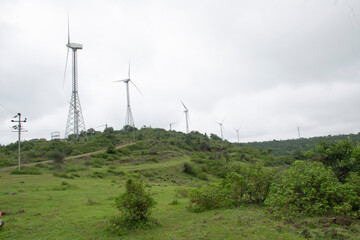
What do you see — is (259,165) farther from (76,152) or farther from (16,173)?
(76,152)

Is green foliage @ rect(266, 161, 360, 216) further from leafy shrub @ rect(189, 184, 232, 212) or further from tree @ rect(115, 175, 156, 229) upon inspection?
tree @ rect(115, 175, 156, 229)

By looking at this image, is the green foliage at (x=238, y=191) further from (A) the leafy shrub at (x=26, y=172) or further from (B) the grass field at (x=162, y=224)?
(A) the leafy shrub at (x=26, y=172)

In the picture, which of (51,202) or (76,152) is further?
(76,152)

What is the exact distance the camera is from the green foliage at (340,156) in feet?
48.9

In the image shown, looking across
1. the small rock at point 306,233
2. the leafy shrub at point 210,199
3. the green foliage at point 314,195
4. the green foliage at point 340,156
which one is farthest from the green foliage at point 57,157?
the small rock at point 306,233

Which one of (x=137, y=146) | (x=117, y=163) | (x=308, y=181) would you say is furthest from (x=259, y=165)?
(x=137, y=146)

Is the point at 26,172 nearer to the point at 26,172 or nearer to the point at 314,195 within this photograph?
the point at 26,172

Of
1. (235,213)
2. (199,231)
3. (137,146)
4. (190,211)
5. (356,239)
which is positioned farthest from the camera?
(137,146)

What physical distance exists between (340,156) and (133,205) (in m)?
13.7

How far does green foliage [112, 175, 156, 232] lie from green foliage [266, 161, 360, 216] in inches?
275

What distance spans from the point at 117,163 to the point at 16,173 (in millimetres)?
25242

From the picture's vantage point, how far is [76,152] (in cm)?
6825

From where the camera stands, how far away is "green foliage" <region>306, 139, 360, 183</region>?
48.9 ft

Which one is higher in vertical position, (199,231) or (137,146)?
(137,146)
